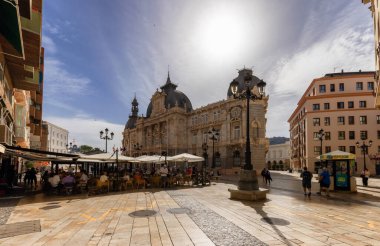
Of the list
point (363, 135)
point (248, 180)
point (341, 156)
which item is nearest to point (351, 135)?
point (363, 135)

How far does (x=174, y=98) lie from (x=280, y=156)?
188 feet

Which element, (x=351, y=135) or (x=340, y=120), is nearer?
(x=351, y=135)

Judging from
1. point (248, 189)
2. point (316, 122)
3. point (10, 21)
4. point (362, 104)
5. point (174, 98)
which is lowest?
point (248, 189)

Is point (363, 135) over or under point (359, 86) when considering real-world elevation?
under

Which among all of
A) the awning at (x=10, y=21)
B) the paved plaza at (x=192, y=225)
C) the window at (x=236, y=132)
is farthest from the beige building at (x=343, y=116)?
the awning at (x=10, y=21)

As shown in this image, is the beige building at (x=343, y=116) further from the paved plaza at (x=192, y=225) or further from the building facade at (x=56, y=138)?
the building facade at (x=56, y=138)

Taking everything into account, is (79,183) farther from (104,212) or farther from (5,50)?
(5,50)

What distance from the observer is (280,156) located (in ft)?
312

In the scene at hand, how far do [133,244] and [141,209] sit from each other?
419 centimetres

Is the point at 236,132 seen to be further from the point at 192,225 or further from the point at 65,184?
the point at 192,225

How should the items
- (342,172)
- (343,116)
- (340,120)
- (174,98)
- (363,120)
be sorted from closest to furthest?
(342,172) → (363,120) → (343,116) → (340,120) → (174,98)

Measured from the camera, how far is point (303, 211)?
9281mm

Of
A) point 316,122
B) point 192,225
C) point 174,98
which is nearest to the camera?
point 192,225

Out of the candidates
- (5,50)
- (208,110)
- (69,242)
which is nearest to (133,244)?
(69,242)
